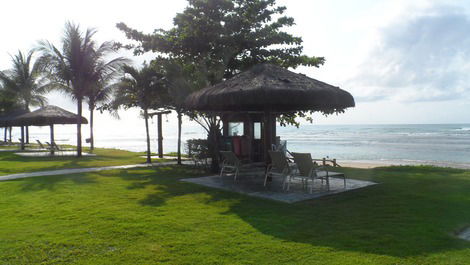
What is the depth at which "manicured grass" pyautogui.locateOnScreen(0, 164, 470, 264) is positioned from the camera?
12.5 feet

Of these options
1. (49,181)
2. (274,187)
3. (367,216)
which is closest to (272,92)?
(274,187)

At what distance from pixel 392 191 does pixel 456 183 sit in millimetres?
2427

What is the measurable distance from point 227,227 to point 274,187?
125 inches

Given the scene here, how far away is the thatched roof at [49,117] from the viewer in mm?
18781

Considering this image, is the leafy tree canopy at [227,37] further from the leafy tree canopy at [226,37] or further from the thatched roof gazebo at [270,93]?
the thatched roof gazebo at [270,93]

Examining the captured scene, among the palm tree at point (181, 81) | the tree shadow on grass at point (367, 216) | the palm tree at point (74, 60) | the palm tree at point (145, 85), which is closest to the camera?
the tree shadow on grass at point (367, 216)

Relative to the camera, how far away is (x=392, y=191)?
24.7ft

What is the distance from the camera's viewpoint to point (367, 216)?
5.39m

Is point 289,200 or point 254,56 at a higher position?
point 254,56

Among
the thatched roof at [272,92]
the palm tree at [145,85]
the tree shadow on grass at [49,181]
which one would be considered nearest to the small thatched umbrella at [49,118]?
the palm tree at [145,85]

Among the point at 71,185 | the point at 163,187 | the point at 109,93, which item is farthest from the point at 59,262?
the point at 109,93

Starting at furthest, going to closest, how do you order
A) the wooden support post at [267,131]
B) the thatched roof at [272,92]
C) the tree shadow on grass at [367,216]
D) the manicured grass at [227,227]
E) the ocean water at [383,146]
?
the ocean water at [383,146]
the wooden support post at [267,131]
the thatched roof at [272,92]
the tree shadow on grass at [367,216]
the manicured grass at [227,227]

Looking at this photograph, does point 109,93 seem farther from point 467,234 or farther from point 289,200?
point 467,234

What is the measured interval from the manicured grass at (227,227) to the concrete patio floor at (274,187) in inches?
12.6
